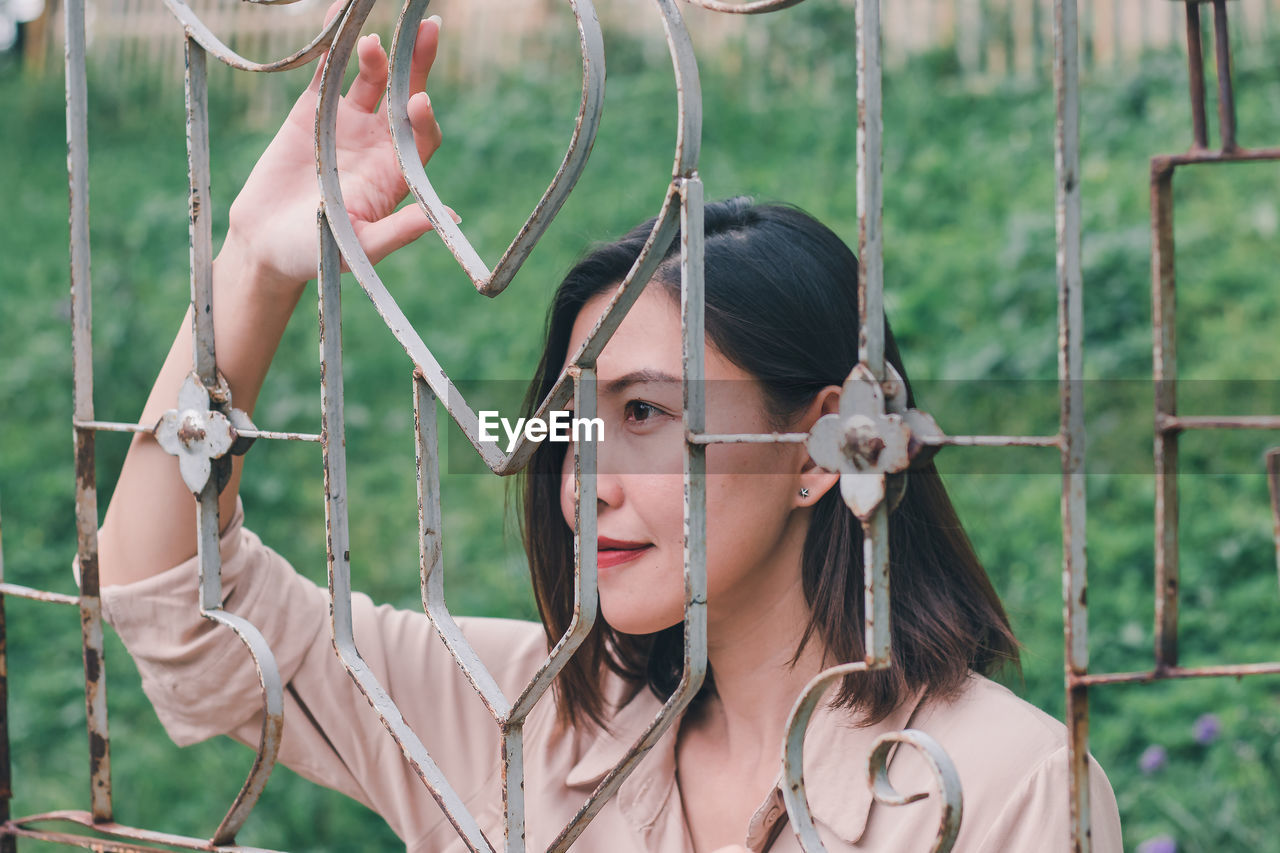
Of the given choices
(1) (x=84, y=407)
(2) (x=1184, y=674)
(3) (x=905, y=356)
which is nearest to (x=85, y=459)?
(1) (x=84, y=407)

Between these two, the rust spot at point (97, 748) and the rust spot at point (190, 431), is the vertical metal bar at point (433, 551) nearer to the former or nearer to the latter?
the rust spot at point (190, 431)

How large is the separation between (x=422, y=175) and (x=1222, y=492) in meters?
2.74

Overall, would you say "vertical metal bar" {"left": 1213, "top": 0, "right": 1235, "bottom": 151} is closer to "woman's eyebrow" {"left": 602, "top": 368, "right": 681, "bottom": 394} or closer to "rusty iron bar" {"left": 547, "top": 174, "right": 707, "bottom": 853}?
"rusty iron bar" {"left": 547, "top": 174, "right": 707, "bottom": 853}

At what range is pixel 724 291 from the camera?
4.78ft

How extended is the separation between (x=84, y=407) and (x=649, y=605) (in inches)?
23.4

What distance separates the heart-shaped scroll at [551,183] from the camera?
91cm

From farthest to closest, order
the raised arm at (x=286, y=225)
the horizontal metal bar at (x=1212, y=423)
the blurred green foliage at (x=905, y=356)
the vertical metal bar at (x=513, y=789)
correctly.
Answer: the blurred green foliage at (x=905, y=356) → the raised arm at (x=286, y=225) → the vertical metal bar at (x=513, y=789) → the horizontal metal bar at (x=1212, y=423)

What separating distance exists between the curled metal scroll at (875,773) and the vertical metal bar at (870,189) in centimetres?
22

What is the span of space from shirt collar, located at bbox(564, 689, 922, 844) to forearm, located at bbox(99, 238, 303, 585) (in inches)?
21.5

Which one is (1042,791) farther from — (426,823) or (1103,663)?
(1103,663)

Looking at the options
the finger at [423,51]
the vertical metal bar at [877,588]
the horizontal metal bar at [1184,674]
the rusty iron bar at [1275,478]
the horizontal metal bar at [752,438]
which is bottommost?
the horizontal metal bar at [1184,674]

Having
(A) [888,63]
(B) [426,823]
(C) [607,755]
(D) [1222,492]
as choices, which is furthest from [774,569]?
(A) [888,63]

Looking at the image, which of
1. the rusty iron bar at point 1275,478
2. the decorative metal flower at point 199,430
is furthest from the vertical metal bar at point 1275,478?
the decorative metal flower at point 199,430

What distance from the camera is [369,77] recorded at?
121 centimetres
